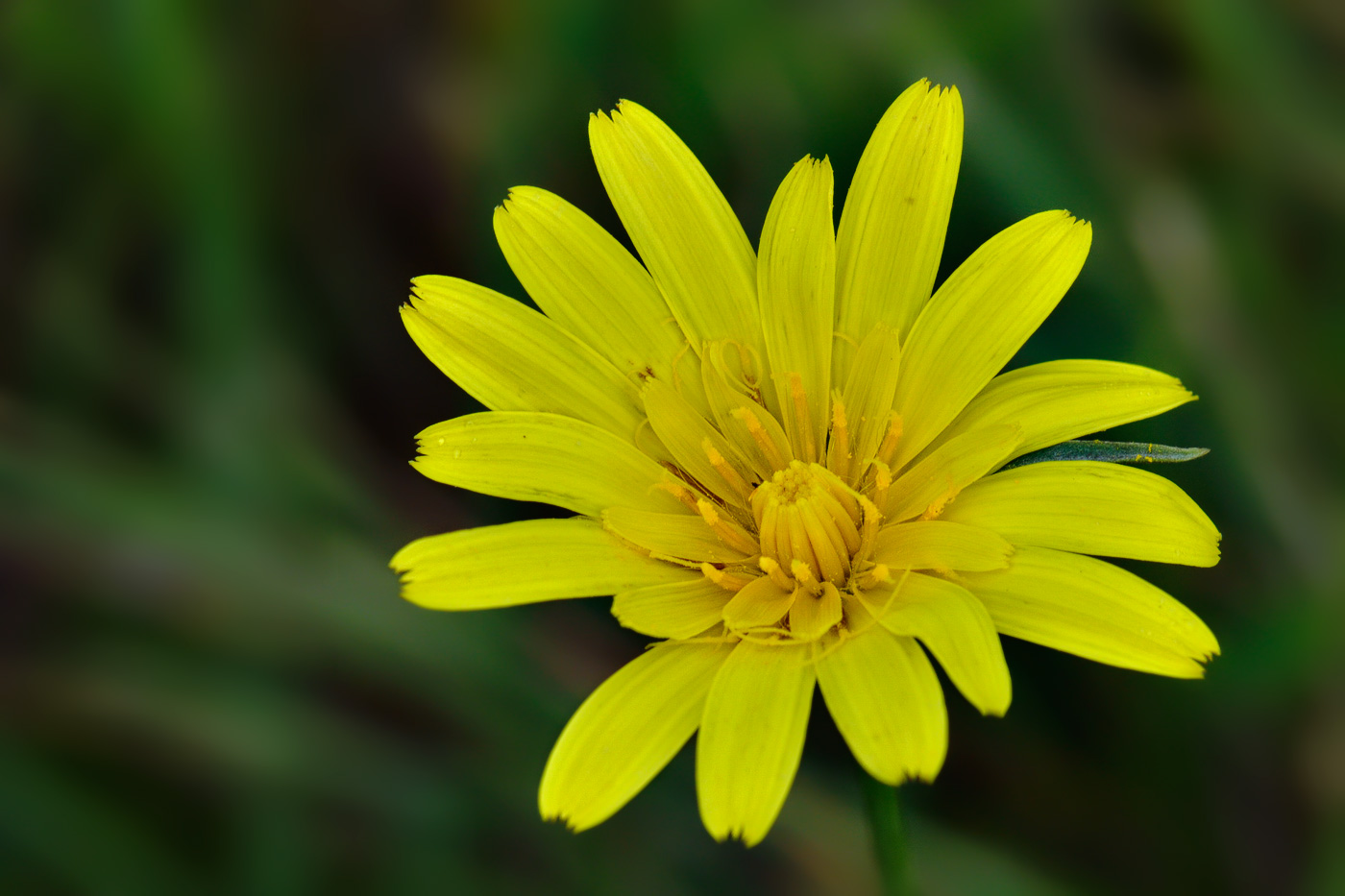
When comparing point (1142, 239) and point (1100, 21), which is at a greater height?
point (1100, 21)

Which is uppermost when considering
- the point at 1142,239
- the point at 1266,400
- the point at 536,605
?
the point at 1142,239

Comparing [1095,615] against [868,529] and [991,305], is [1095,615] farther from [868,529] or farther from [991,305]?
[991,305]

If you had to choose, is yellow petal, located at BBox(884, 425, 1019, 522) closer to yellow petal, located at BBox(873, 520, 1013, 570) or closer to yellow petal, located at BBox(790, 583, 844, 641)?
yellow petal, located at BBox(873, 520, 1013, 570)

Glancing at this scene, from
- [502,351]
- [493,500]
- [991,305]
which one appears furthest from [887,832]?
[493,500]

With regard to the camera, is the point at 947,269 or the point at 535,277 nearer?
the point at 535,277

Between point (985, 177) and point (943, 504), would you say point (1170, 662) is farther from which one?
point (985, 177)

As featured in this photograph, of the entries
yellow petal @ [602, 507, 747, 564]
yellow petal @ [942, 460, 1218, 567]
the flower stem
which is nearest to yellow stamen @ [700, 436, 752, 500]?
yellow petal @ [602, 507, 747, 564]

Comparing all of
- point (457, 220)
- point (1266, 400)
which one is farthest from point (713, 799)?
point (457, 220)
